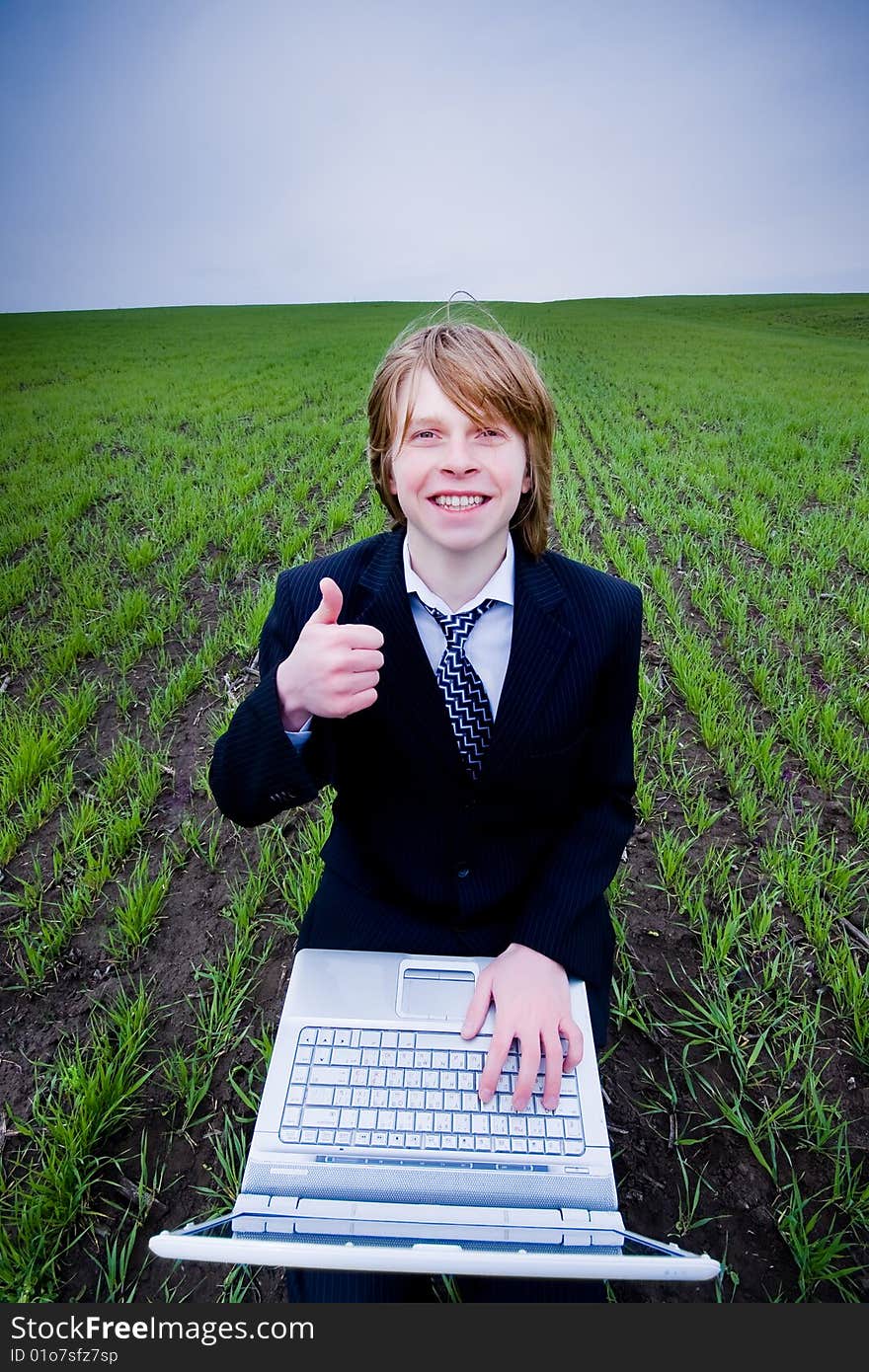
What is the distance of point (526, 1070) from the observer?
3.61 feet

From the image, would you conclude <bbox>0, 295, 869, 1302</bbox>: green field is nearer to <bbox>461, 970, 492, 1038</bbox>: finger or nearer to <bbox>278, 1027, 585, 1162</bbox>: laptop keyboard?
<bbox>278, 1027, 585, 1162</bbox>: laptop keyboard

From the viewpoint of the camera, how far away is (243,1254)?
85 centimetres

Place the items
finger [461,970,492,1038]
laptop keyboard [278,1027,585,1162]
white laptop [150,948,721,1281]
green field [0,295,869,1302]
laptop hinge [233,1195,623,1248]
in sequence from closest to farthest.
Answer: white laptop [150,948,721,1281]
laptop hinge [233,1195,623,1248]
laptop keyboard [278,1027,585,1162]
finger [461,970,492,1038]
green field [0,295,869,1302]

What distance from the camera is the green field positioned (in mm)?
1466

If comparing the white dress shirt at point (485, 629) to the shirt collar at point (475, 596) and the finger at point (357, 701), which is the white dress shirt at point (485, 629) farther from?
the finger at point (357, 701)

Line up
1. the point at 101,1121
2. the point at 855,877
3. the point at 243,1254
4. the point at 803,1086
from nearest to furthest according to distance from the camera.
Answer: the point at 243,1254, the point at 101,1121, the point at 803,1086, the point at 855,877

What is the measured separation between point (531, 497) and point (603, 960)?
94cm

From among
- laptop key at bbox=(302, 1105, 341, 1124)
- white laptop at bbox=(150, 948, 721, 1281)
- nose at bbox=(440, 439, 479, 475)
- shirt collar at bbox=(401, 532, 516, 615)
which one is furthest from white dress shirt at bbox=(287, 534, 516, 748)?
laptop key at bbox=(302, 1105, 341, 1124)

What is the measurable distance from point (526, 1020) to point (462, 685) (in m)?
0.57

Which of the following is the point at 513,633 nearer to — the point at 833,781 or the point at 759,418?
the point at 833,781

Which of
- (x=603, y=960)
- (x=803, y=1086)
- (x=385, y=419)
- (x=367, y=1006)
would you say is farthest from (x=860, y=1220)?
(x=385, y=419)

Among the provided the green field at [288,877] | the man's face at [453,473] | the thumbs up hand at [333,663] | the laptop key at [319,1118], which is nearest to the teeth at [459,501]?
the man's face at [453,473]

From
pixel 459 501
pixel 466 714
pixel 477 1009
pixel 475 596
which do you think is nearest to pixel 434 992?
pixel 477 1009

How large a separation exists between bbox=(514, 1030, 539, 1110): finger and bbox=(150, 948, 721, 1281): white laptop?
0.04 m
